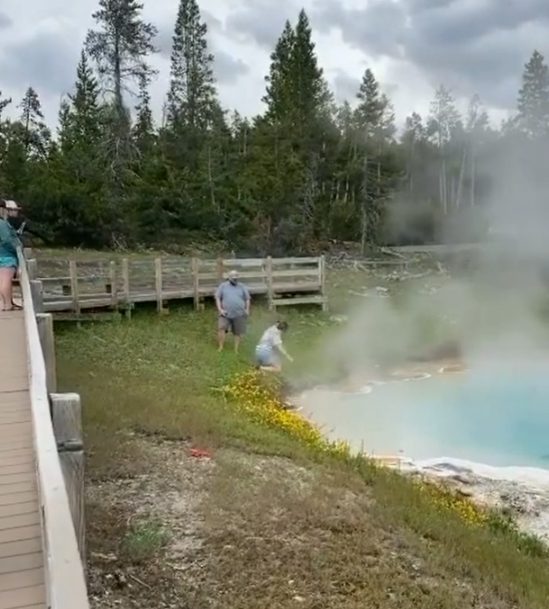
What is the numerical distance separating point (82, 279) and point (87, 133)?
2238 centimetres

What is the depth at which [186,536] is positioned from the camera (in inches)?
200

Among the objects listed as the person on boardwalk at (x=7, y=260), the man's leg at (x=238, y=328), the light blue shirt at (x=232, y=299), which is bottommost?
the man's leg at (x=238, y=328)

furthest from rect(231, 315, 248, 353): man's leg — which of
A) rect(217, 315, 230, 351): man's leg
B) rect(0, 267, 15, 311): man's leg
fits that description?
rect(0, 267, 15, 311): man's leg

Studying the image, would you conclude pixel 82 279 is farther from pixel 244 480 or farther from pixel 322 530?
pixel 322 530

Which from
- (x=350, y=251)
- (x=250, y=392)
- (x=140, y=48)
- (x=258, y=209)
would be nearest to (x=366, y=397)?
(x=250, y=392)

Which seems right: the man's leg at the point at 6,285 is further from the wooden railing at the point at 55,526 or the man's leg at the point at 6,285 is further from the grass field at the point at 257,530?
the wooden railing at the point at 55,526

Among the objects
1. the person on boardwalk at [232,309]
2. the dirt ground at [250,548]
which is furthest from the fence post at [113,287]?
the dirt ground at [250,548]

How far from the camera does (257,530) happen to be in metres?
→ 5.23

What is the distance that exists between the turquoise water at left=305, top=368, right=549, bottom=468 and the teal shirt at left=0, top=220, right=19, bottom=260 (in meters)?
4.84

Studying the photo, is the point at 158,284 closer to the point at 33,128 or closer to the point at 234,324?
the point at 234,324

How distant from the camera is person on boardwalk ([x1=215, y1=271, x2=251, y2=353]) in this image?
13203 millimetres

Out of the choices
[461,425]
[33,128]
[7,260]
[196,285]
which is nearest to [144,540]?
[7,260]

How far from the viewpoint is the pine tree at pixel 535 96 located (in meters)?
54.0

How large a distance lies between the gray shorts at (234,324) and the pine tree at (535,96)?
46079mm
